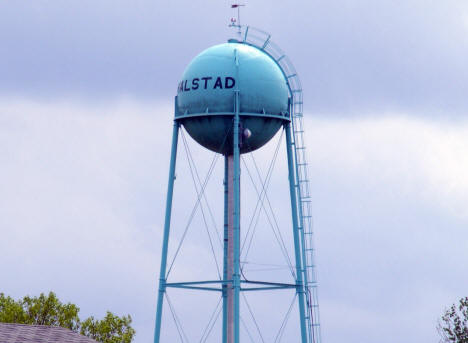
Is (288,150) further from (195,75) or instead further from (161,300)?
(161,300)

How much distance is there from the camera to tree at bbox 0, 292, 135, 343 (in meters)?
49.3

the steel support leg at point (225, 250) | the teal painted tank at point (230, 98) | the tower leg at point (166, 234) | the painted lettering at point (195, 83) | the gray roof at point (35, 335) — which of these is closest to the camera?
the gray roof at point (35, 335)

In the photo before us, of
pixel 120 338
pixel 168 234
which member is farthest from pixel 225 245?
pixel 120 338

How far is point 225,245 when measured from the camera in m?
36.8

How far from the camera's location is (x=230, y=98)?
35.2 metres

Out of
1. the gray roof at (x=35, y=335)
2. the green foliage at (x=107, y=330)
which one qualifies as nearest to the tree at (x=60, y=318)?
the green foliage at (x=107, y=330)

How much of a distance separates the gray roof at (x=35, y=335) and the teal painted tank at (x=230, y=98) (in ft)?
26.3

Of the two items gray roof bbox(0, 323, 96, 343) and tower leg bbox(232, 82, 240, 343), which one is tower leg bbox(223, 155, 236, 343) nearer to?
tower leg bbox(232, 82, 240, 343)

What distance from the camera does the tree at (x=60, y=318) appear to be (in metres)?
49.3

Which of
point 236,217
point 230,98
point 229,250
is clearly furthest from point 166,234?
point 230,98

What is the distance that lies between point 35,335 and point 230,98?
9.81 meters

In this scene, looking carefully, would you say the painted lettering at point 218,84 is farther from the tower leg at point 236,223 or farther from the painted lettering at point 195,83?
the painted lettering at point 195,83

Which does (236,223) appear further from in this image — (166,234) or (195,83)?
(195,83)

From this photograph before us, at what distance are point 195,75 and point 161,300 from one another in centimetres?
750
